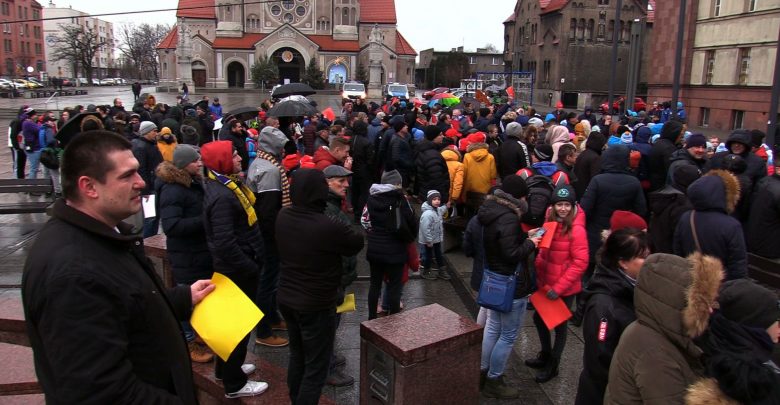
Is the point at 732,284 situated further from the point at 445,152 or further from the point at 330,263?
the point at 445,152

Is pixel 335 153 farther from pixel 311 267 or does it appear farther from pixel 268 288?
pixel 311 267

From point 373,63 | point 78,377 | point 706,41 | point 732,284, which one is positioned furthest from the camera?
point 373,63

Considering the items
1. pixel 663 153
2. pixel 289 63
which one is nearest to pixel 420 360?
pixel 663 153

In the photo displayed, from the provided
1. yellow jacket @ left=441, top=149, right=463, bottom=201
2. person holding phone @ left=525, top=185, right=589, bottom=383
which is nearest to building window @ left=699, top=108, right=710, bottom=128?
yellow jacket @ left=441, top=149, right=463, bottom=201

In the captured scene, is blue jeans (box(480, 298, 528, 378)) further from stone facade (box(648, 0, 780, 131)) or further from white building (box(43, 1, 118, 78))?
white building (box(43, 1, 118, 78))

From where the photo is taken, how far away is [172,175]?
4.62 meters

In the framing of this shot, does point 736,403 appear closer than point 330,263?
Yes

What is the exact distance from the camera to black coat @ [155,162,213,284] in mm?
4547

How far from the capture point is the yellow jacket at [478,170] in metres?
8.03

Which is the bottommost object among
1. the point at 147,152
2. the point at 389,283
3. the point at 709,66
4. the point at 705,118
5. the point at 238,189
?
the point at 389,283

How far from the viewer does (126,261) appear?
1998 mm

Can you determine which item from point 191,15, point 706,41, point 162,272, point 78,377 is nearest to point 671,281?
point 78,377

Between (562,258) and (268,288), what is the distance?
2.85 meters

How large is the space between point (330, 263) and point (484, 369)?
173 centimetres
